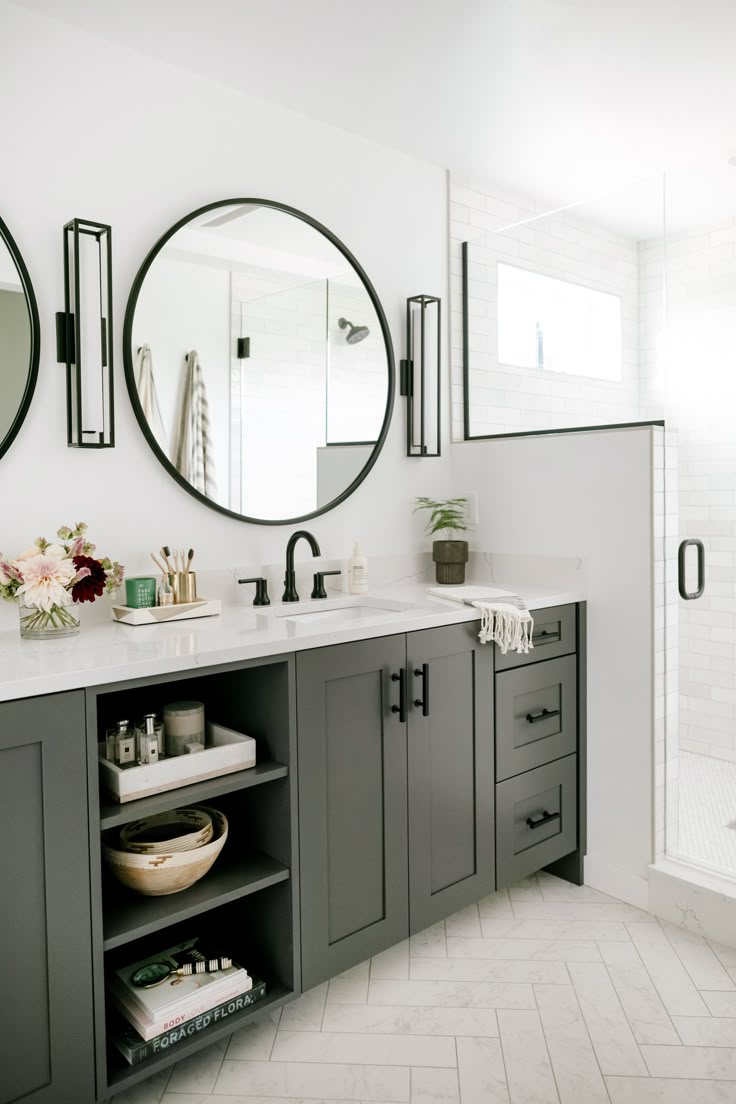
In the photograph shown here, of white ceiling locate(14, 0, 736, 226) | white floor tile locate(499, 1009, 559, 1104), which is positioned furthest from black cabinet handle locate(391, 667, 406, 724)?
white ceiling locate(14, 0, 736, 226)

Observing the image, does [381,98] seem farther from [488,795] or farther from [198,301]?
[488,795]

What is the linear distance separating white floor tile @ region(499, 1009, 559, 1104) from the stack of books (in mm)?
580

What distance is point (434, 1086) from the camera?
171cm

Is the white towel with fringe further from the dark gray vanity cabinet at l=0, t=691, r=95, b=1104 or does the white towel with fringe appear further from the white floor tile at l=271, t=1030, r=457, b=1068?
the dark gray vanity cabinet at l=0, t=691, r=95, b=1104

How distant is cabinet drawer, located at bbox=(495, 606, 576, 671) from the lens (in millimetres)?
2400

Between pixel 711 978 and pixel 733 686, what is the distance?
3.51 ft

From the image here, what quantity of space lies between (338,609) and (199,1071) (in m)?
1.29

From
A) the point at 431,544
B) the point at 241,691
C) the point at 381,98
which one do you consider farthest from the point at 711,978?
the point at 381,98

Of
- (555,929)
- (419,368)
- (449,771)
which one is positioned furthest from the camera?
(419,368)

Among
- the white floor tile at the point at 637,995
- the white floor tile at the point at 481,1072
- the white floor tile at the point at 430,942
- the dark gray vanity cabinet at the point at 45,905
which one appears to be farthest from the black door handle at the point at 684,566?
the dark gray vanity cabinet at the point at 45,905

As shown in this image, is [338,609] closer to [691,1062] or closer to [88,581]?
[88,581]

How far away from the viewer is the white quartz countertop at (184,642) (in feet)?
4.96

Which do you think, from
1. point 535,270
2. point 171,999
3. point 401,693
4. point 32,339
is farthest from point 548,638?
point 32,339

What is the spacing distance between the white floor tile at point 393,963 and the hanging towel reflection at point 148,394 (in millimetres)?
1554
